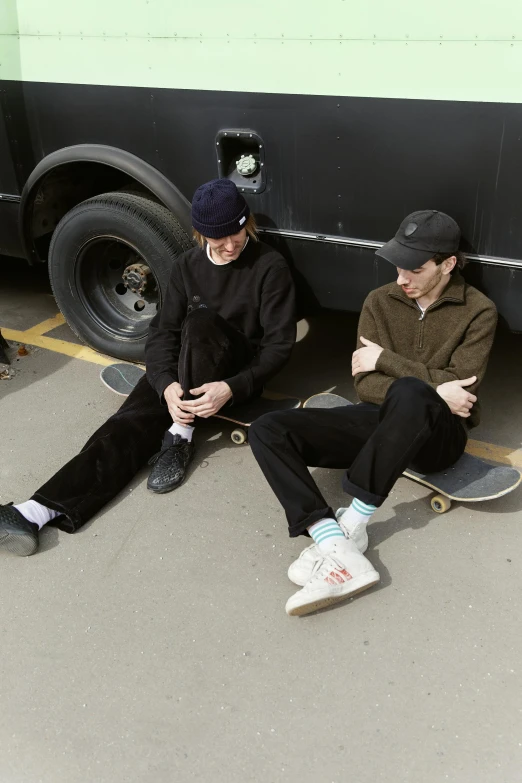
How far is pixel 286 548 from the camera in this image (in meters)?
2.80

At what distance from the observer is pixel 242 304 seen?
328cm

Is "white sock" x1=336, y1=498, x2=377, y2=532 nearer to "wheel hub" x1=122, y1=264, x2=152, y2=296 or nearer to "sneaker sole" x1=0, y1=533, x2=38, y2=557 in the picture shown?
"sneaker sole" x1=0, y1=533, x2=38, y2=557

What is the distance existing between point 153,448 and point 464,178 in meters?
1.68

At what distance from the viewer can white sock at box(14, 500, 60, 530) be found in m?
2.85

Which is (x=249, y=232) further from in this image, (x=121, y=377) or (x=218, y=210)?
(x=121, y=377)

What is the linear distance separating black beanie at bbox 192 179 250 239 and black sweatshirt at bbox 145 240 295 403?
22 centimetres

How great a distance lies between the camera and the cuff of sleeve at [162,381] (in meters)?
3.21

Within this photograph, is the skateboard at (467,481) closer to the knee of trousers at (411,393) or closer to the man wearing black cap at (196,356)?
the knee of trousers at (411,393)

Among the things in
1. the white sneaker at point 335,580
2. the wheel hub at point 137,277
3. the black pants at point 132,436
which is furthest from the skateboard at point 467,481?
the wheel hub at point 137,277

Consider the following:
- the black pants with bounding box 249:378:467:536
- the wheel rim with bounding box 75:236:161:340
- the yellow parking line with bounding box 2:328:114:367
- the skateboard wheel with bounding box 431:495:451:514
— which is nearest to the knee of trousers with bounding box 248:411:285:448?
the black pants with bounding box 249:378:467:536

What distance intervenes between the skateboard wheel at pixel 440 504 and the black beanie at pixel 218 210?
4.39ft

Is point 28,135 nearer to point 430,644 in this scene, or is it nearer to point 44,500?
point 44,500

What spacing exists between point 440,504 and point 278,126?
5.48 feet

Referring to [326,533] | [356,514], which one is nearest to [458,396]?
[356,514]
